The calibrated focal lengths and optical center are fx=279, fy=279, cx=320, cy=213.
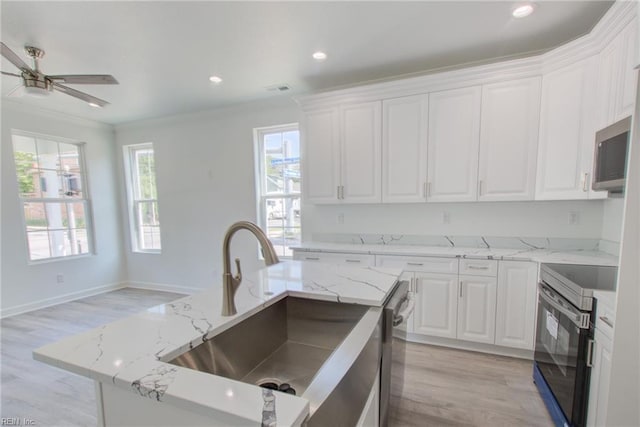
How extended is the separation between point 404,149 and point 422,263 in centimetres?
118

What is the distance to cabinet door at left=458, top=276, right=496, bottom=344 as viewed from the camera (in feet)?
8.20

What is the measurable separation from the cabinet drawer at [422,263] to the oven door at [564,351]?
0.70 m

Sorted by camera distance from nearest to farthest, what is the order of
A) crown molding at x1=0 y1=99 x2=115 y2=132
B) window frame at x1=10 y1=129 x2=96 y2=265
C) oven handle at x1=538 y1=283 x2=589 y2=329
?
oven handle at x1=538 y1=283 x2=589 y2=329
crown molding at x1=0 y1=99 x2=115 y2=132
window frame at x1=10 y1=129 x2=96 y2=265

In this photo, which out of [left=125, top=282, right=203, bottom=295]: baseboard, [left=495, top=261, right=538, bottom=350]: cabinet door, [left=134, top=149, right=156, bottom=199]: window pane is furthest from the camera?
[left=134, top=149, right=156, bottom=199]: window pane

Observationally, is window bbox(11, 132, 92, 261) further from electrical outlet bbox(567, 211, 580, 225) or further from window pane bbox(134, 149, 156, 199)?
electrical outlet bbox(567, 211, 580, 225)

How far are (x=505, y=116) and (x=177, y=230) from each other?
4684mm

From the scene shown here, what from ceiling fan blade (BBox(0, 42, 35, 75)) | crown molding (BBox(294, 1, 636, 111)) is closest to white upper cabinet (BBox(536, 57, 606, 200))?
crown molding (BBox(294, 1, 636, 111))

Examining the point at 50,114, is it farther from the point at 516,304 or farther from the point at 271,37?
the point at 516,304

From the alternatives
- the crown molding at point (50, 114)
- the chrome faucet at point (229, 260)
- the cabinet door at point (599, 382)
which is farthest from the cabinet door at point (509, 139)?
the crown molding at point (50, 114)

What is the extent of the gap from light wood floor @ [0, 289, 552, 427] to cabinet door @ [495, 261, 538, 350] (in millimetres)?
211

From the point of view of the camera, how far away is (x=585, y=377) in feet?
4.80

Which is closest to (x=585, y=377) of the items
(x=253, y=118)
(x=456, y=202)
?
(x=456, y=202)

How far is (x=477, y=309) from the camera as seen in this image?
2.54 metres

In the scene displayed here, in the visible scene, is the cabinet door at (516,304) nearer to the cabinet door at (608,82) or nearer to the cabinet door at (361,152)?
the cabinet door at (608,82)
